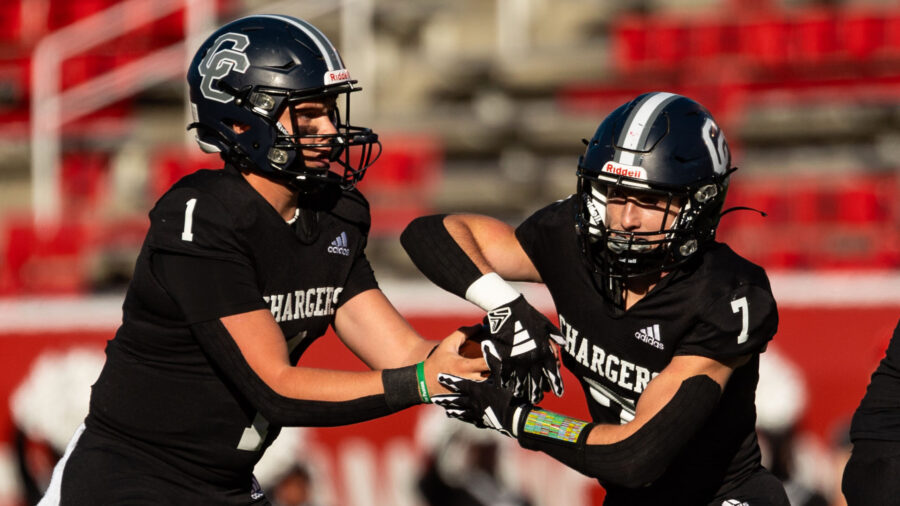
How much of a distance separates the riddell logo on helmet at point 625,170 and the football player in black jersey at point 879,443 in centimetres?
88

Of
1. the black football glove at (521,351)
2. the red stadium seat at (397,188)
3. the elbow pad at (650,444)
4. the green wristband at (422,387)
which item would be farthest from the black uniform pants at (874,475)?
the red stadium seat at (397,188)

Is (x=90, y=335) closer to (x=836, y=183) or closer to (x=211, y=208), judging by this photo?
(x=211, y=208)

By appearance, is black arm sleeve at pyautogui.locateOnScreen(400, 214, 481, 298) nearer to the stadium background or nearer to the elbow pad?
the elbow pad

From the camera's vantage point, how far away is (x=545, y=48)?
34.7 ft

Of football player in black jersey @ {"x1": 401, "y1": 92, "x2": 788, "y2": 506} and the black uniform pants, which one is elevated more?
football player in black jersey @ {"x1": 401, "y1": 92, "x2": 788, "y2": 506}

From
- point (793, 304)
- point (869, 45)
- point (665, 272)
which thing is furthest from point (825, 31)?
point (665, 272)

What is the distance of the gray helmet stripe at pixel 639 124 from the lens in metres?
3.38

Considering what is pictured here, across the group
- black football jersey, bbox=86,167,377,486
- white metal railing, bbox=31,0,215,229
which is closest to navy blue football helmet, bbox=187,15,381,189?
black football jersey, bbox=86,167,377,486

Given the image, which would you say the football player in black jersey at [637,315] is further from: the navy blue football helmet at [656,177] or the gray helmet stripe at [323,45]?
the gray helmet stripe at [323,45]

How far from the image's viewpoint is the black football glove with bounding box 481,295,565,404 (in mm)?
3307

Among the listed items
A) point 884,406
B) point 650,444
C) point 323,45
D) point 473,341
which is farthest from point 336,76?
point 884,406

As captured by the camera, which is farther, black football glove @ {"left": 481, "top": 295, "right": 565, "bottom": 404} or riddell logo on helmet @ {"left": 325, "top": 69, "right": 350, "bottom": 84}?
riddell logo on helmet @ {"left": 325, "top": 69, "right": 350, "bottom": 84}

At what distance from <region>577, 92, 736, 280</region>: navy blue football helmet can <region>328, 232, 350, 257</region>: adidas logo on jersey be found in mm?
692

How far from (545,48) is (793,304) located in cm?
527
